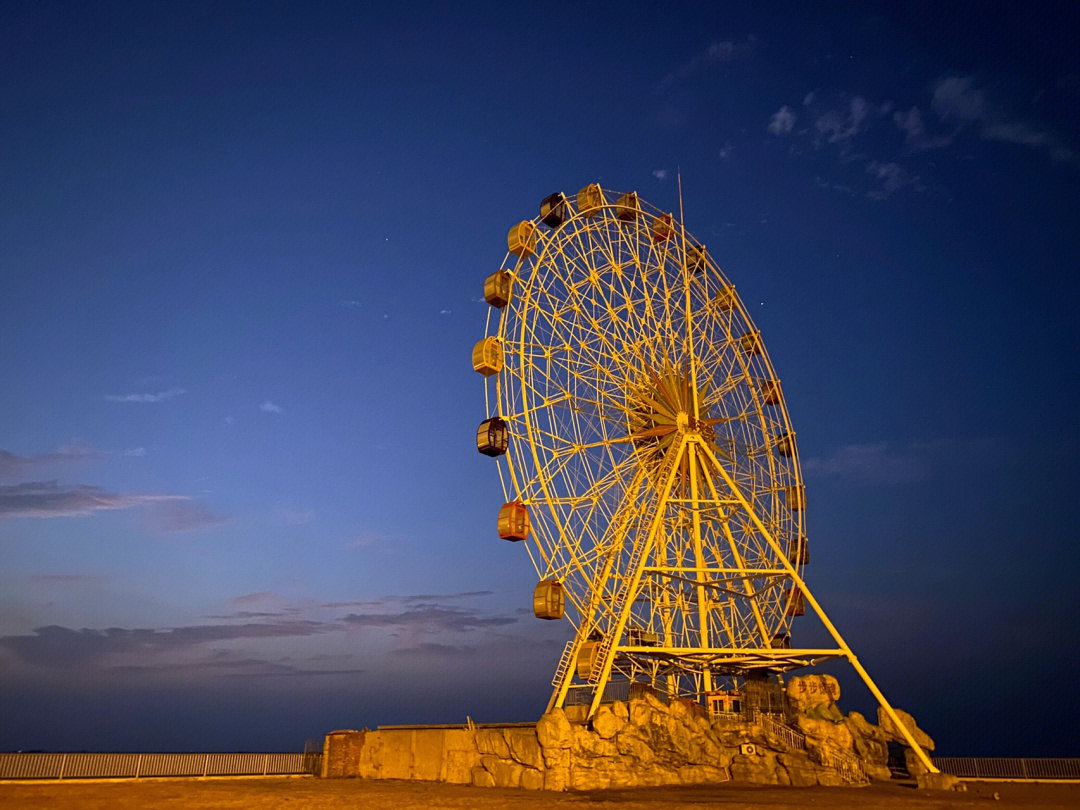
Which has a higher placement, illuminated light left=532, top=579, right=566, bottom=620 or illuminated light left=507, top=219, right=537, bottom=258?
illuminated light left=507, top=219, right=537, bottom=258

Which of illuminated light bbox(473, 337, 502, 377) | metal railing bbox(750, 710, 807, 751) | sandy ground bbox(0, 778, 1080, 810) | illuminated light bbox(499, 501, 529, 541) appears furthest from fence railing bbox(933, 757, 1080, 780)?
illuminated light bbox(473, 337, 502, 377)

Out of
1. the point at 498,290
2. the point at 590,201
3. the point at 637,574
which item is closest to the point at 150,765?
the point at 637,574

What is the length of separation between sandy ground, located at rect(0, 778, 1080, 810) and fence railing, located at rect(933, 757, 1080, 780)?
717 cm

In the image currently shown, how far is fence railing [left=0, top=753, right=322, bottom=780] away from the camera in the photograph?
3125cm

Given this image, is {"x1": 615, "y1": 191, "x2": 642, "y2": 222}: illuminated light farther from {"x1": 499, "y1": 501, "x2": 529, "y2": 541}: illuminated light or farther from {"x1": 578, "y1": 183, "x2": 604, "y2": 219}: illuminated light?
{"x1": 499, "y1": 501, "x2": 529, "y2": 541}: illuminated light

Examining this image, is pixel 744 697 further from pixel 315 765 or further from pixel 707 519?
pixel 315 765

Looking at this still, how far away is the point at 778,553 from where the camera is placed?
35125mm

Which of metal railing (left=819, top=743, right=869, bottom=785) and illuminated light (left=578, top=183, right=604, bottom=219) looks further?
illuminated light (left=578, top=183, right=604, bottom=219)

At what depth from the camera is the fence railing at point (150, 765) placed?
1230 inches

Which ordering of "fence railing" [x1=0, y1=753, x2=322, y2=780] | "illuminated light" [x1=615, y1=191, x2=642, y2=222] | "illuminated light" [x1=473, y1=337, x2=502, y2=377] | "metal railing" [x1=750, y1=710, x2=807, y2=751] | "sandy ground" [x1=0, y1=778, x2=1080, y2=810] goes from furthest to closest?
"illuminated light" [x1=615, y1=191, x2=642, y2=222] < "illuminated light" [x1=473, y1=337, x2=502, y2=377] < "metal railing" [x1=750, y1=710, x2=807, y2=751] < "fence railing" [x1=0, y1=753, x2=322, y2=780] < "sandy ground" [x1=0, y1=778, x2=1080, y2=810]

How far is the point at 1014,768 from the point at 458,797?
27.1 m

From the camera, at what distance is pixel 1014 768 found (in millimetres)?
39375

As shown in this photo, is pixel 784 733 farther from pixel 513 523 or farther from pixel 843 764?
pixel 513 523

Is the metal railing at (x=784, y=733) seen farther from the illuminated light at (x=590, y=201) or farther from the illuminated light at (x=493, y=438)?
the illuminated light at (x=590, y=201)
